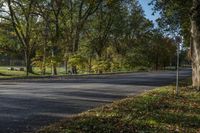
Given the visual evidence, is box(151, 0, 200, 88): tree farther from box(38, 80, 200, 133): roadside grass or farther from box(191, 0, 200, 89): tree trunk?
box(38, 80, 200, 133): roadside grass

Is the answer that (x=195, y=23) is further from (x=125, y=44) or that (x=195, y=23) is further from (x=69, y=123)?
(x=125, y=44)

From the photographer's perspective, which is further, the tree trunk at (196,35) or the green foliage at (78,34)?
the green foliage at (78,34)

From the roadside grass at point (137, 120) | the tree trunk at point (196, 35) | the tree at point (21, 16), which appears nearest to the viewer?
the roadside grass at point (137, 120)

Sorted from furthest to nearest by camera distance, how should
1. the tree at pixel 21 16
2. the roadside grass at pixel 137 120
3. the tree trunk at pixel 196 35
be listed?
1. the tree at pixel 21 16
2. the tree trunk at pixel 196 35
3. the roadside grass at pixel 137 120

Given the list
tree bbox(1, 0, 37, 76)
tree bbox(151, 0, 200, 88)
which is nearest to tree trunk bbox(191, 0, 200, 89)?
tree bbox(151, 0, 200, 88)

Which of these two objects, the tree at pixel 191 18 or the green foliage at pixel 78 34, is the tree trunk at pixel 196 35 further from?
the green foliage at pixel 78 34

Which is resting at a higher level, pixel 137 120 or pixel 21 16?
pixel 21 16

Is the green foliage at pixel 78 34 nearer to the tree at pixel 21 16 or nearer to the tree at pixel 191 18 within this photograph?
the tree at pixel 21 16

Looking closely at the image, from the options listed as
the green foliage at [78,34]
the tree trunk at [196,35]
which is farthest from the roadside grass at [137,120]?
the green foliage at [78,34]

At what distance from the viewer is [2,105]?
15.6 meters

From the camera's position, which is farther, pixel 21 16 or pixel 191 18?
pixel 21 16

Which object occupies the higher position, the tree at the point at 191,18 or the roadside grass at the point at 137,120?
the tree at the point at 191,18

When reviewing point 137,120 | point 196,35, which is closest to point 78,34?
point 196,35

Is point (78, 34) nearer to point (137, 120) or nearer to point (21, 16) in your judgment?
point (21, 16)
